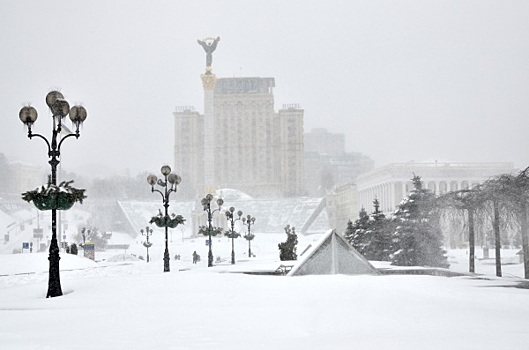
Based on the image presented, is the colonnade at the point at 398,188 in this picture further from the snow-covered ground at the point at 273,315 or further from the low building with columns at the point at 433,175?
the snow-covered ground at the point at 273,315

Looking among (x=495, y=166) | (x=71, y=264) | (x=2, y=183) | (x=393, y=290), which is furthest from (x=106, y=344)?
(x=2, y=183)

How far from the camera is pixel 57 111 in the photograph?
12.9 meters

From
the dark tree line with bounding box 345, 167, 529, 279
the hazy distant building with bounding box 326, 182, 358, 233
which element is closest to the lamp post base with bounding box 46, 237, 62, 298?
the dark tree line with bounding box 345, 167, 529, 279

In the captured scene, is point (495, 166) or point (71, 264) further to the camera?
point (495, 166)

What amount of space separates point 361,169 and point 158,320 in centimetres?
19384

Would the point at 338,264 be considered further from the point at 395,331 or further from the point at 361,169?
the point at 361,169

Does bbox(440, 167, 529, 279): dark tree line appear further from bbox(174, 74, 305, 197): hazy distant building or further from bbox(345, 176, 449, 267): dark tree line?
bbox(174, 74, 305, 197): hazy distant building

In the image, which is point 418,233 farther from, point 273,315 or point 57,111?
point 273,315

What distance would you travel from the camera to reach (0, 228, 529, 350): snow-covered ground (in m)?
6.31

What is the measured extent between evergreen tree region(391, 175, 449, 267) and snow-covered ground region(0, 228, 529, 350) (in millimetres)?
15251

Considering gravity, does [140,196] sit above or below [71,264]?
above

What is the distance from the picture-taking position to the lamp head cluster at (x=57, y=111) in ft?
42.4

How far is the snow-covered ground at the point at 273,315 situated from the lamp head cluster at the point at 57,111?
3412mm

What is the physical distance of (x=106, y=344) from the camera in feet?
20.5
